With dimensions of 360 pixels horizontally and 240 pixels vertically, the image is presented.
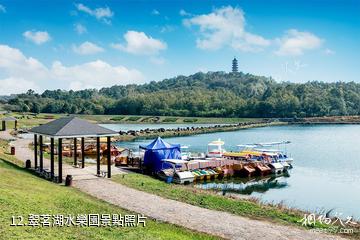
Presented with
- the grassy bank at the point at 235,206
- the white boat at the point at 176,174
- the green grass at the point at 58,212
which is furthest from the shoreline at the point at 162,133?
the green grass at the point at 58,212

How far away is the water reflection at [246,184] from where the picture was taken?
30.0 meters

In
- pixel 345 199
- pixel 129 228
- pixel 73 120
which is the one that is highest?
pixel 73 120

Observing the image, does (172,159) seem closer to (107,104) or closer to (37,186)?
(37,186)

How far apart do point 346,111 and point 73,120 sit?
14727 cm

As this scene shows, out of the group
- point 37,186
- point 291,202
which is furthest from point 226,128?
point 37,186

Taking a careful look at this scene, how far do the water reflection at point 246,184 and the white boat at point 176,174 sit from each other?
2.84ft

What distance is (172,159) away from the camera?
34125 mm

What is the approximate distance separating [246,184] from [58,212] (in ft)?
67.8

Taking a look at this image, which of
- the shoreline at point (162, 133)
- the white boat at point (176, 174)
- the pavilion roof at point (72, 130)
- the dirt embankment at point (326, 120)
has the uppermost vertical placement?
the pavilion roof at point (72, 130)

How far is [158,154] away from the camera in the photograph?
33625 millimetres

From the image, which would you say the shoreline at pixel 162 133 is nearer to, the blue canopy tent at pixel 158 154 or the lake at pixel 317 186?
the lake at pixel 317 186

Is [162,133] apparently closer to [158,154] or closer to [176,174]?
[158,154]

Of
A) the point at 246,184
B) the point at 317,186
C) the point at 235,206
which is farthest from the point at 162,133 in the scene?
the point at 235,206

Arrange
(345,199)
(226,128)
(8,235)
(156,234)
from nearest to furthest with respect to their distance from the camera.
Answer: (8,235) → (156,234) → (345,199) → (226,128)
